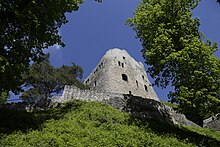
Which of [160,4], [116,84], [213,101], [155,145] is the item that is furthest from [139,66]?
[155,145]

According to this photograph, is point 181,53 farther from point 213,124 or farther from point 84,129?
point 213,124

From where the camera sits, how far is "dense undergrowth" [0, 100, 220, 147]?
13414 mm

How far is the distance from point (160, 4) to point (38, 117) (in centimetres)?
1222

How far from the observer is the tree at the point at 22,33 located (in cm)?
1415

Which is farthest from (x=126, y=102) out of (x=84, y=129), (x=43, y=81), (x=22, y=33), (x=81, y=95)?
(x=43, y=81)

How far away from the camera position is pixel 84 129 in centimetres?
1504

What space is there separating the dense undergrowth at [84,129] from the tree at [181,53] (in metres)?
2.12

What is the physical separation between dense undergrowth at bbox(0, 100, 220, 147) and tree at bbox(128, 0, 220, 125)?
2.12m

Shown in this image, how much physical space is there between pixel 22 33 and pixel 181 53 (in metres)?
9.38

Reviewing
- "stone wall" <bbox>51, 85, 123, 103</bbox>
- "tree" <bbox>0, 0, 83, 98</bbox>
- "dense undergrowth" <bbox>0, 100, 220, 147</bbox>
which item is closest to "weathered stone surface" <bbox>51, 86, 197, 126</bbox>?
"stone wall" <bbox>51, 85, 123, 103</bbox>

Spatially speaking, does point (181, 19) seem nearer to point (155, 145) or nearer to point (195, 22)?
point (195, 22)

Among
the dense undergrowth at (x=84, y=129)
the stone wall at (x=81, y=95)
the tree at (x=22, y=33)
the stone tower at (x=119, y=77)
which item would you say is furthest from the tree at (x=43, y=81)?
the tree at (x=22, y=33)

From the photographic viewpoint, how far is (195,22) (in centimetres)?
2103

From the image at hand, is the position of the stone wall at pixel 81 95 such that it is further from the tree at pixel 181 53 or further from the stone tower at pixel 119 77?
the stone tower at pixel 119 77
